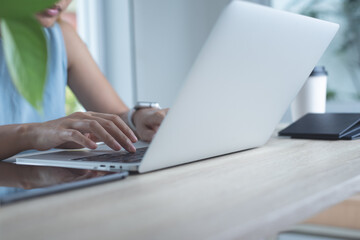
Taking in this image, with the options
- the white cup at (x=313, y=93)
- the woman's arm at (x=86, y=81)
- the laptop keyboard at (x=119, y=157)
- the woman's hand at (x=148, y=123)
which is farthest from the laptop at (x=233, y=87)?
the woman's arm at (x=86, y=81)

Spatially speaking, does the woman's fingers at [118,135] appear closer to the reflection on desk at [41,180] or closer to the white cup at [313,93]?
the reflection on desk at [41,180]

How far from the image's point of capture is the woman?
2.37 ft

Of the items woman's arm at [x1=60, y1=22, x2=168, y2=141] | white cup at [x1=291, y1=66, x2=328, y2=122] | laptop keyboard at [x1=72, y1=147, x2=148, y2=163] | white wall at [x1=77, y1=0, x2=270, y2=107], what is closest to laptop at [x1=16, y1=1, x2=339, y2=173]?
laptop keyboard at [x1=72, y1=147, x2=148, y2=163]

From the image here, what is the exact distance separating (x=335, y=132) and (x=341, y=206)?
178mm

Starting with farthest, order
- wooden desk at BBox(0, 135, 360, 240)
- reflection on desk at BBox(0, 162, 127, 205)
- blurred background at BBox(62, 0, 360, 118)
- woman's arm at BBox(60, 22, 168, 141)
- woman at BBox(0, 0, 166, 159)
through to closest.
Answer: blurred background at BBox(62, 0, 360, 118) < woman's arm at BBox(60, 22, 168, 141) < woman at BBox(0, 0, 166, 159) < reflection on desk at BBox(0, 162, 127, 205) < wooden desk at BBox(0, 135, 360, 240)

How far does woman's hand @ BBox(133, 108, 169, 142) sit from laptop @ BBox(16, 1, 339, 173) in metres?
0.23

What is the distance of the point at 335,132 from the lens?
910mm

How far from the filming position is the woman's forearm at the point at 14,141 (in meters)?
0.79

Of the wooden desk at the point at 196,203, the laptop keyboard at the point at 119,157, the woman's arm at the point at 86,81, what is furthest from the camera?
the woman's arm at the point at 86,81

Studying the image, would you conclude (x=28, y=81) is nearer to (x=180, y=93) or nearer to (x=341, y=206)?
(x=180, y=93)

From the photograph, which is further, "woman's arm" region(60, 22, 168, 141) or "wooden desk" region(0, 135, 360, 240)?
"woman's arm" region(60, 22, 168, 141)

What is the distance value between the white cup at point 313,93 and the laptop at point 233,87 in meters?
0.56

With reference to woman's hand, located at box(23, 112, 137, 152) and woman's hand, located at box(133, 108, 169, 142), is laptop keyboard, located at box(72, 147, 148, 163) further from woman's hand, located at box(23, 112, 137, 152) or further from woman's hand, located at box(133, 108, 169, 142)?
woman's hand, located at box(133, 108, 169, 142)

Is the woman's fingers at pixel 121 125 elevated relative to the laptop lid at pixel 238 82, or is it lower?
lower
